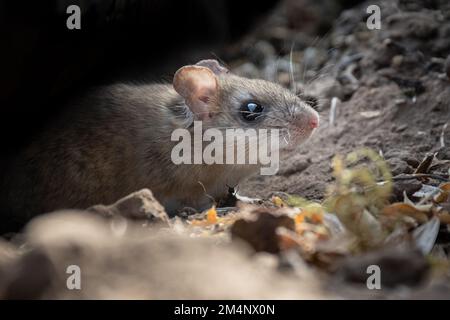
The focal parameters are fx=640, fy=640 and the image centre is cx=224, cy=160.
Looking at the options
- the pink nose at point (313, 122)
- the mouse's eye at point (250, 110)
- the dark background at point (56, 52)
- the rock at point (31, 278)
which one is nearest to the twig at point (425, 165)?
the pink nose at point (313, 122)

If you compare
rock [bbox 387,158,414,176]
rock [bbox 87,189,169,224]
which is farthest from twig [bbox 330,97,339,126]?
rock [bbox 87,189,169,224]

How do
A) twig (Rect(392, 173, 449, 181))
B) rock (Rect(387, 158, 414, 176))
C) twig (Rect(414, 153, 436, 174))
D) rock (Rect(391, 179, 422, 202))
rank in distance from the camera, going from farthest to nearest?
1. rock (Rect(387, 158, 414, 176))
2. twig (Rect(414, 153, 436, 174))
3. twig (Rect(392, 173, 449, 181))
4. rock (Rect(391, 179, 422, 202))

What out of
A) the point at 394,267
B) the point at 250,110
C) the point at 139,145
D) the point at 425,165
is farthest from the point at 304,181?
the point at 394,267

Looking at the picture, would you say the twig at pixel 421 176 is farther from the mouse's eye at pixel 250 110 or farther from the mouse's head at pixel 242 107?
the mouse's eye at pixel 250 110

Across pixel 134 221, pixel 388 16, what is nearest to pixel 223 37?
pixel 388 16

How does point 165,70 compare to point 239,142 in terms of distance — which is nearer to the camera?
point 239,142

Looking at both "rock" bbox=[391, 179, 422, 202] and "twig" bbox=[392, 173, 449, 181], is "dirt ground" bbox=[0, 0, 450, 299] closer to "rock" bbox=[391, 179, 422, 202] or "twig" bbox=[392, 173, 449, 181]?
"rock" bbox=[391, 179, 422, 202]
